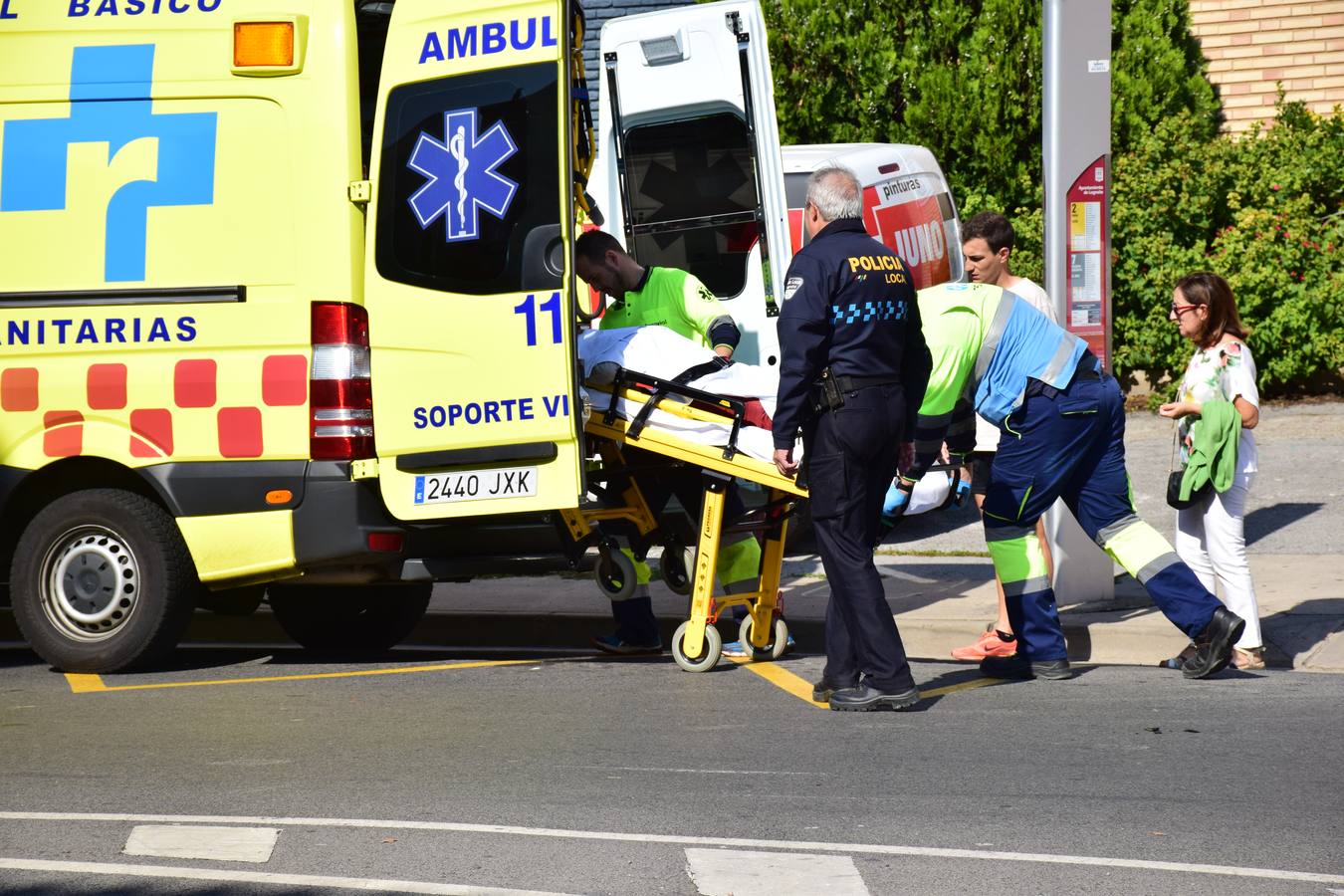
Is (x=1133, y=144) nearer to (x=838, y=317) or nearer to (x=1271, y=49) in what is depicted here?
(x=1271, y=49)

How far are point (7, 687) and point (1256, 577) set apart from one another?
5769 mm

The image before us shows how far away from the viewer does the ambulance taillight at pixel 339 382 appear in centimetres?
691

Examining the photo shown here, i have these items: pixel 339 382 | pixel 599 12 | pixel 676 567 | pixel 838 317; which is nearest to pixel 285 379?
pixel 339 382

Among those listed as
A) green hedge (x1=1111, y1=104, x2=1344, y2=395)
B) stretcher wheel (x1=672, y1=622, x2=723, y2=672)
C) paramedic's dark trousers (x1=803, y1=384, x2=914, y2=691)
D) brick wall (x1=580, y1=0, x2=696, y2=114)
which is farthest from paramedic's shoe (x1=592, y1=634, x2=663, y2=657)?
brick wall (x1=580, y1=0, x2=696, y2=114)

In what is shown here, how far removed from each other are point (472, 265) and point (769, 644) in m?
2.05

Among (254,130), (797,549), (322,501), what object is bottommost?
(797,549)

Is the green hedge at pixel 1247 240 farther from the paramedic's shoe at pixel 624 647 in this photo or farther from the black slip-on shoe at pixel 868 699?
the black slip-on shoe at pixel 868 699

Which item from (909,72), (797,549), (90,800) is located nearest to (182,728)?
(90,800)

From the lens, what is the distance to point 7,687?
735 cm

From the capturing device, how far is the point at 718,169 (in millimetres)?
10523

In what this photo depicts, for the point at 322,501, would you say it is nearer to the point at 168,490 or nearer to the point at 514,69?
the point at 168,490

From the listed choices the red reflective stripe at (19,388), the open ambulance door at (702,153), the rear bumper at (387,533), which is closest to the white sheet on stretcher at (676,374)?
the rear bumper at (387,533)

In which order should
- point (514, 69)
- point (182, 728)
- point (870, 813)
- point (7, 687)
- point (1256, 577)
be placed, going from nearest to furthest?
point (870, 813) < point (182, 728) < point (514, 69) < point (7, 687) < point (1256, 577)

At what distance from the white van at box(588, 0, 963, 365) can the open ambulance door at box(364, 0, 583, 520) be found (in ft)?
10.9
